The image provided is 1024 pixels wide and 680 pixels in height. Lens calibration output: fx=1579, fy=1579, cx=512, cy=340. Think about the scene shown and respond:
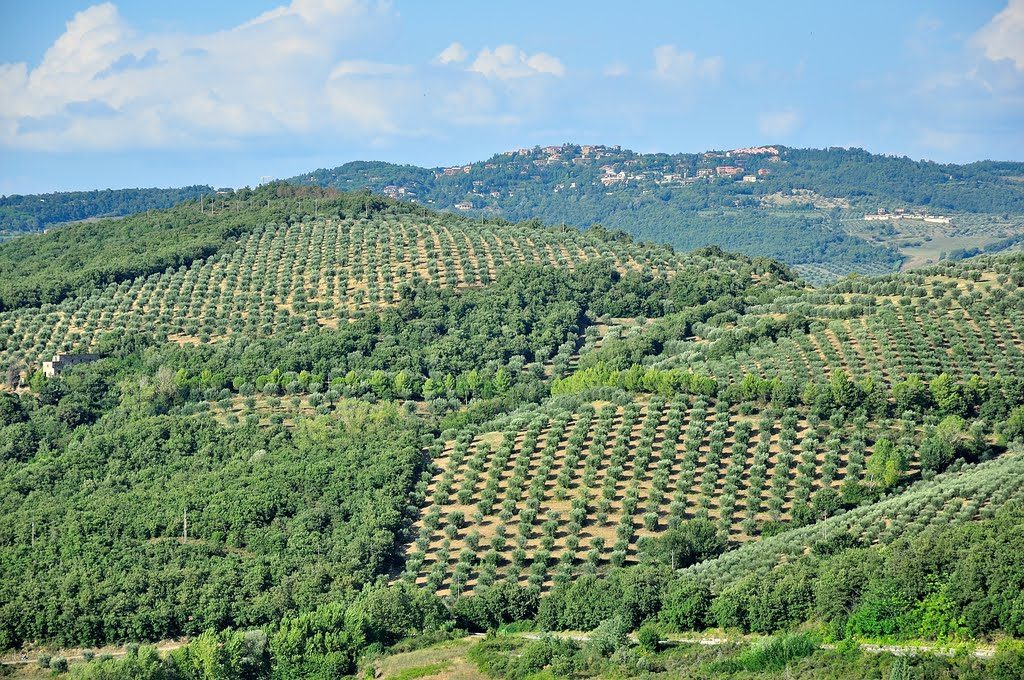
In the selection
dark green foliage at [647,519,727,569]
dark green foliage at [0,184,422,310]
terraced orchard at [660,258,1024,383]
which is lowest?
dark green foliage at [647,519,727,569]

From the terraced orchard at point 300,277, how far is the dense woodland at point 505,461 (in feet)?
1.14

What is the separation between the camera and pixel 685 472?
204 feet

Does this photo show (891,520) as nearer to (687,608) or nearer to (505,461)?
(687,608)

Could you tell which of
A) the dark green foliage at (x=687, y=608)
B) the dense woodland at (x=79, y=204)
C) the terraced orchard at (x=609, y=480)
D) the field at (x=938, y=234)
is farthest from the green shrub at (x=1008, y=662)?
the dense woodland at (x=79, y=204)

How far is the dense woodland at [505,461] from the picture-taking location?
162 feet

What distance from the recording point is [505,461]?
65.8 meters

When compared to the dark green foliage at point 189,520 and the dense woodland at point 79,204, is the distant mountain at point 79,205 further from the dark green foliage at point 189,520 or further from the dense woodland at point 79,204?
the dark green foliage at point 189,520

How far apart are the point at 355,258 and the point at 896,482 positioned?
159 ft

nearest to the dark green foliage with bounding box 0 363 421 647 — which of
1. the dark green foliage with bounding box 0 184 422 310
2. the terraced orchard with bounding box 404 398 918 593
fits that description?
the terraced orchard with bounding box 404 398 918 593

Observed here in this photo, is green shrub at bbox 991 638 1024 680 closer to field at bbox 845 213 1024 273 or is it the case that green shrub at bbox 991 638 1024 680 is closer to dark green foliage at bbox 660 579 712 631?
dark green foliage at bbox 660 579 712 631

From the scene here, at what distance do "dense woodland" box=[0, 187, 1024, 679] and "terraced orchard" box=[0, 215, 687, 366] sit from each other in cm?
35

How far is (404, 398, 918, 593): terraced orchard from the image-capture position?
57594 mm

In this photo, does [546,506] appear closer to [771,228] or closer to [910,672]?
[910,672]

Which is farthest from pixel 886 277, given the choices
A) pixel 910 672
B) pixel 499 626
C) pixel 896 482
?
pixel 910 672
